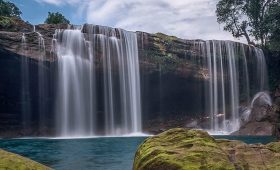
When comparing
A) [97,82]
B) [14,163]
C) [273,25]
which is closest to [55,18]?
[97,82]

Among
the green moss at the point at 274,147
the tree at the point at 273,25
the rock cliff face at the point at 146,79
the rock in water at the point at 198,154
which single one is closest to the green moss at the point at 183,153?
the rock in water at the point at 198,154

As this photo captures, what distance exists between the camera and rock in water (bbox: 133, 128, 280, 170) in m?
8.96

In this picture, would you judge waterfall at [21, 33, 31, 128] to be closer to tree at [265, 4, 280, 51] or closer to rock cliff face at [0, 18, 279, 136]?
rock cliff face at [0, 18, 279, 136]

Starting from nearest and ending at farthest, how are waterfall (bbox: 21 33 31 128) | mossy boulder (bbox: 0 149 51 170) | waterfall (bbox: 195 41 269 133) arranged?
mossy boulder (bbox: 0 149 51 170) → waterfall (bbox: 21 33 31 128) → waterfall (bbox: 195 41 269 133)

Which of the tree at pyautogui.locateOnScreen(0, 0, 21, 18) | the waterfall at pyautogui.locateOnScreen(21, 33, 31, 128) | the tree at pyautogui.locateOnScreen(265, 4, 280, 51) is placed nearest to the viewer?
the waterfall at pyautogui.locateOnScreen(21, 33, 31, 128)

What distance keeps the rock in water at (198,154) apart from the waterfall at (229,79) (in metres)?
38.8

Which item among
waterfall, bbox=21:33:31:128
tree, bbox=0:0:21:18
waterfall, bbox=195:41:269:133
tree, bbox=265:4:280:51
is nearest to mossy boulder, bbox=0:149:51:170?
waterfall, bbox=21:33:31:128

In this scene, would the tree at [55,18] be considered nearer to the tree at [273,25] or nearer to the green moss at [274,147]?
the tree at [273,25]

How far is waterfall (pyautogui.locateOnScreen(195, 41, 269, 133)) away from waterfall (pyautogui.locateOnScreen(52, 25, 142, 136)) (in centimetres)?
951

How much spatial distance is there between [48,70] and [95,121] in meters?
7.50

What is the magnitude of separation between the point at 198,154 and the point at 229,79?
141 ft

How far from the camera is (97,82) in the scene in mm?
44531

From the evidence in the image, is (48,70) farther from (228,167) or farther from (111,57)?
(228,167)

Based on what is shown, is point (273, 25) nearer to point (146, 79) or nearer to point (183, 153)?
point (146, 79)
